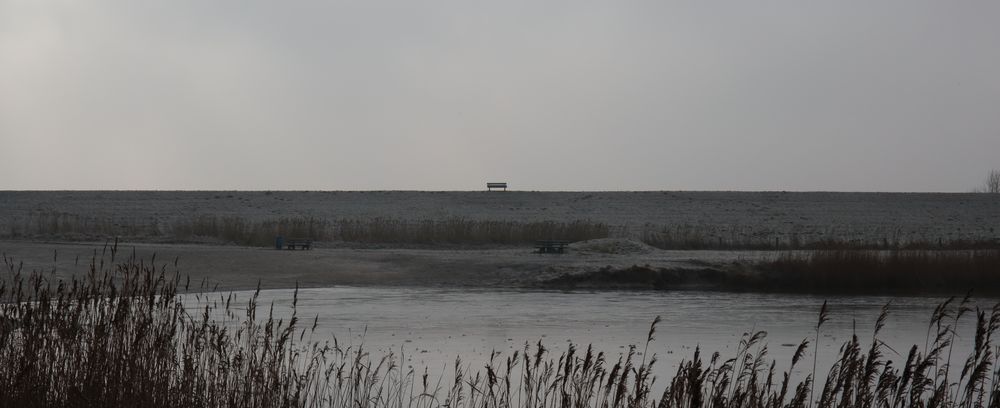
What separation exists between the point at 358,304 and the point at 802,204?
50415 mm

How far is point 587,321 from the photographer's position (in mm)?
16781

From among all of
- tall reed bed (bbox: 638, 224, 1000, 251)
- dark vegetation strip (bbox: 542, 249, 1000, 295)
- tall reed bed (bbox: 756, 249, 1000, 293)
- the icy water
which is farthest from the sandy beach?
the icy water

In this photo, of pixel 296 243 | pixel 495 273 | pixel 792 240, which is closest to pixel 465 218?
pixel 792 240

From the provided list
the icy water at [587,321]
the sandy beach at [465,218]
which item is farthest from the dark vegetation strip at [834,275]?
the icy water at [587,321]

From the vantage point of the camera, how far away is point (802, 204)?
213 feet

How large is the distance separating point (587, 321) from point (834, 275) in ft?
34.3

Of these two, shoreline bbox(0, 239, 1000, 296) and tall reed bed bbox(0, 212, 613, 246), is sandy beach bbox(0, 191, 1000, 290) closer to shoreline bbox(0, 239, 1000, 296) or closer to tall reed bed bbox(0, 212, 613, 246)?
shoreline bbox(0, 239, 1000, 296)

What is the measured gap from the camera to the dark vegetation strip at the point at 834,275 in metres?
24.6

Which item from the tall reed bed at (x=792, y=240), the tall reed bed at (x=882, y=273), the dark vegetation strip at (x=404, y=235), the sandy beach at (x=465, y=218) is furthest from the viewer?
the dark vegetation strip at (x=404, y=235)

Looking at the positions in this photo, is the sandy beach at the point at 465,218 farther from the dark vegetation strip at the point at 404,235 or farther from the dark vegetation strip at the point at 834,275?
the dark vegetation strip at the point at 404,235

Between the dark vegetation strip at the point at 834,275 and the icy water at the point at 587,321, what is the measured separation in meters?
1.62

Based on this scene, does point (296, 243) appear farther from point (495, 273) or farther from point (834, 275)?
point (834, 275)

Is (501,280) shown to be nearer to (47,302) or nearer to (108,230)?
(47,302)

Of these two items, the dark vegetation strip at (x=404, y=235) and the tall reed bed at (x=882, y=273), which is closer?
the tall reed bed at (x=882, y=273)
